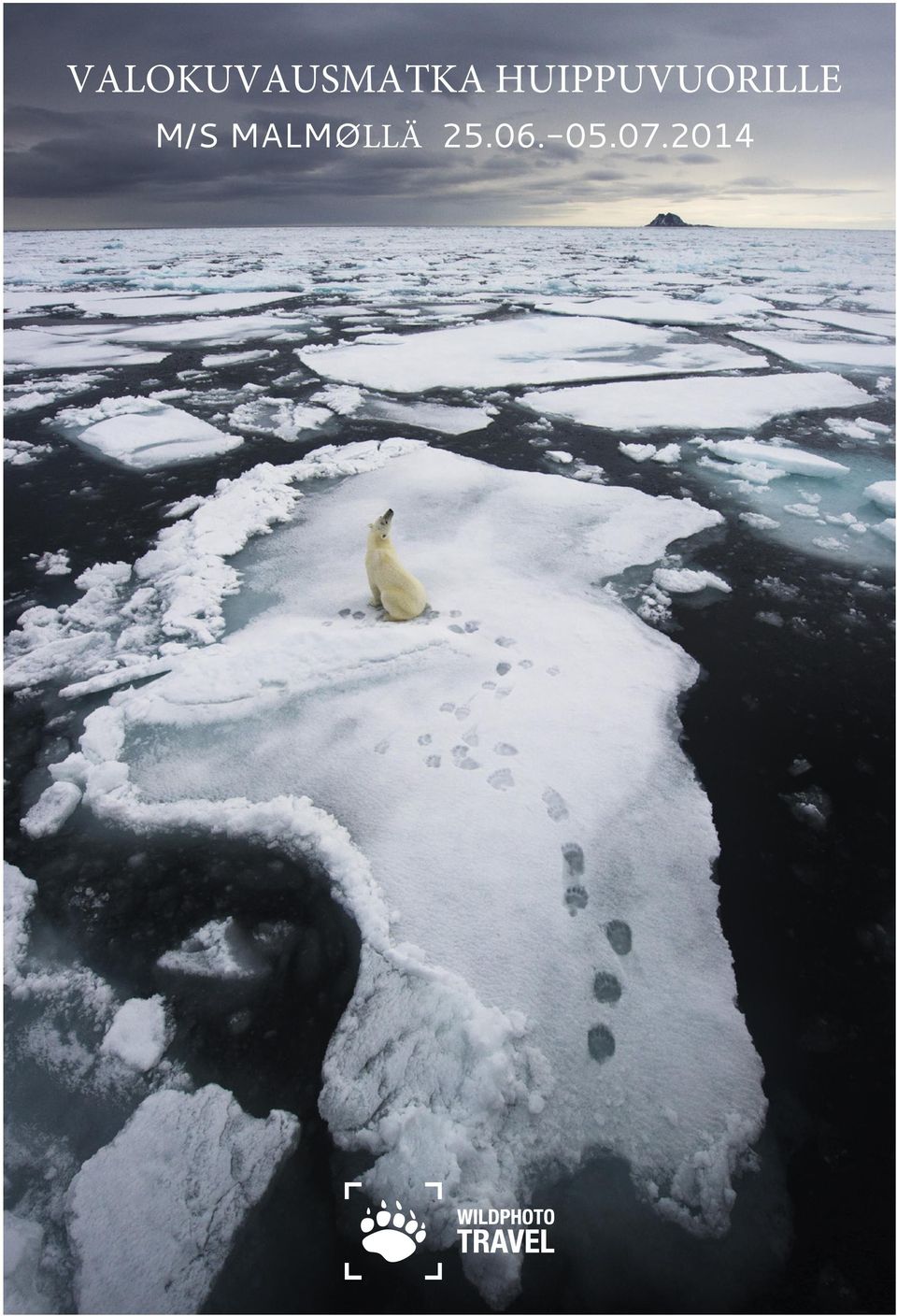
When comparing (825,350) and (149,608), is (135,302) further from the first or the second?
(149,608)

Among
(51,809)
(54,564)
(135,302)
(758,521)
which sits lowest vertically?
(51,809)

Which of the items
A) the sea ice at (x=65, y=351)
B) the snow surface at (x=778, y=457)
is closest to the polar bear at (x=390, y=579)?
the snow surface at (x=778, y=457)

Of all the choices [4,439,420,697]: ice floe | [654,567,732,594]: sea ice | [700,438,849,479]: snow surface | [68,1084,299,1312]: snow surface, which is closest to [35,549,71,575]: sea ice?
[4,439,420,697]: ice floe

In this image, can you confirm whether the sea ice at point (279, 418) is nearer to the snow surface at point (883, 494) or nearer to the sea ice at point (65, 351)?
the sea ice at point (65, 351)

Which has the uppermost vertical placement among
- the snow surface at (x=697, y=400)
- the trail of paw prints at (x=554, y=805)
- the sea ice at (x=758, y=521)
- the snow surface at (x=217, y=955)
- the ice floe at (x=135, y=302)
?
the ice floe at (x=135, y=302)

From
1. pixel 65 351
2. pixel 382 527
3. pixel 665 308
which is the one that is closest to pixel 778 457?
pixel 382 527

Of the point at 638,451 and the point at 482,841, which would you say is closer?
the point at 482,841

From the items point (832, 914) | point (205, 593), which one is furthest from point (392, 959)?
point (205, 593)
